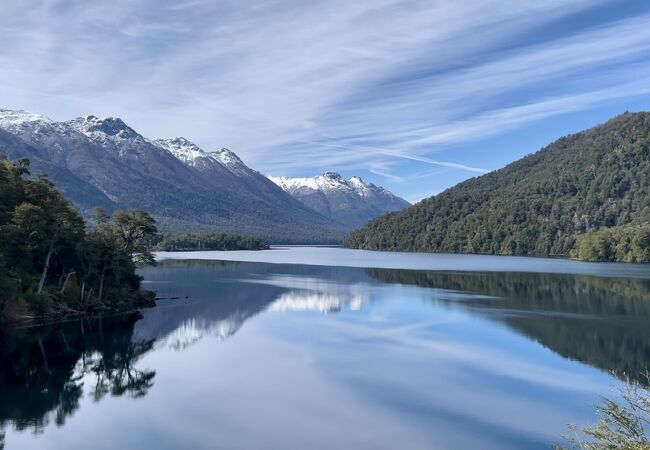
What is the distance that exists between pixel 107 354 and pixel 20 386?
37.8 ft

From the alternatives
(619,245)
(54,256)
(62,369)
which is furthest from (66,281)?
(619,245)

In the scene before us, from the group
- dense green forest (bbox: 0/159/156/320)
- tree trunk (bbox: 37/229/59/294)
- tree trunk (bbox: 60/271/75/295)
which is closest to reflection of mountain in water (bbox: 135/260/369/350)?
dense green forest (bbox: 0/159/156/320)

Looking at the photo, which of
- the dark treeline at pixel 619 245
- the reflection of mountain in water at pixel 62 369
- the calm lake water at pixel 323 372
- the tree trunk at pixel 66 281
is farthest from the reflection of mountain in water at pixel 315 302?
the dark treeline at pixel 619 245

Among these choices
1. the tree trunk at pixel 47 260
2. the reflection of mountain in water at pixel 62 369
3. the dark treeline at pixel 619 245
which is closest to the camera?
the reflection of mountain in water at pixel 62 369

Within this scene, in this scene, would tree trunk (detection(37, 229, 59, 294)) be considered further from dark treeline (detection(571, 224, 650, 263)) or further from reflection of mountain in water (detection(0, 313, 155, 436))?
dark treeline (detection(571, 224, 650, 263))

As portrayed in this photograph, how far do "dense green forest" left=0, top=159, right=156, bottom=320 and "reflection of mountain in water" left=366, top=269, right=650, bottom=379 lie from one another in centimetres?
4605

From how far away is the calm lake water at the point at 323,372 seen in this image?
101 feet

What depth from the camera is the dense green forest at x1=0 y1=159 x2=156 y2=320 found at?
61688mm

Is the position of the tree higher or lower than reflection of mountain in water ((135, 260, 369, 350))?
higher

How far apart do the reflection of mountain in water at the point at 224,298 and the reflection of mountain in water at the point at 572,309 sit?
18.0 meters

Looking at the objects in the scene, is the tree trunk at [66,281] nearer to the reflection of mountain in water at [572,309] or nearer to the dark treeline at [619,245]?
the reflection of mountain in water at [572,309]

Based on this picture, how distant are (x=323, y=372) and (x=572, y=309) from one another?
42528mm

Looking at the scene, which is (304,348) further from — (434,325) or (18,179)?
(18,179)

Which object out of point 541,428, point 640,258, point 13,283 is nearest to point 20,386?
Answer: point 13,283
